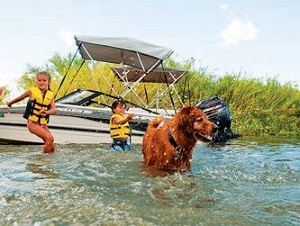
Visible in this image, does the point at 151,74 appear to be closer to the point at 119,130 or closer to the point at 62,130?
the point at 62,130

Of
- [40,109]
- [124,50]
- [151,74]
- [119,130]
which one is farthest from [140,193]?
[151,74]

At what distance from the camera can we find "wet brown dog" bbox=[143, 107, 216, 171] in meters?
6.07

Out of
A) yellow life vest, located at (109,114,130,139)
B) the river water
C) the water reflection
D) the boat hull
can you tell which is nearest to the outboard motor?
the boat hull

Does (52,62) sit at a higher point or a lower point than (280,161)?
higher

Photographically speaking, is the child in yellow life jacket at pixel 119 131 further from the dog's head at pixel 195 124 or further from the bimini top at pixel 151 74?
the bimini top at pixel 151 74

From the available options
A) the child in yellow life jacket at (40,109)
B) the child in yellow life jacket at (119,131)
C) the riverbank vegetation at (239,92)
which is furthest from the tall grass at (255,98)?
the child in yellow life jacket at (40,109)

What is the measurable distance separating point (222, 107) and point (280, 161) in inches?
165

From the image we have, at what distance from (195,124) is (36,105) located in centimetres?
369

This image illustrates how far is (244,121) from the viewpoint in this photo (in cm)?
1891

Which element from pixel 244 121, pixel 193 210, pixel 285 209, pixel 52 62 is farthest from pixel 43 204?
pixel 52 62

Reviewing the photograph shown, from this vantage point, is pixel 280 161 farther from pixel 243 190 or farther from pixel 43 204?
pixel 43 204

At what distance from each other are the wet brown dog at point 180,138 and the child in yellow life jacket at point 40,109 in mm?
2774

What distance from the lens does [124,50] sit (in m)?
11.6

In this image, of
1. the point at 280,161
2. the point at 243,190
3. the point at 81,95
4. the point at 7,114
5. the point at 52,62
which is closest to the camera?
the point at 243,190
